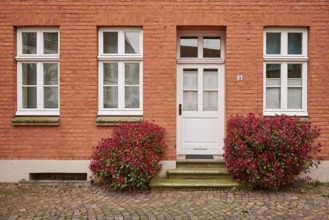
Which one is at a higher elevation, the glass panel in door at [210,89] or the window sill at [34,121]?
the glass panel in door at [210,89]

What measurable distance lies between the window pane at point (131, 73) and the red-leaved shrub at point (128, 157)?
1.14 m

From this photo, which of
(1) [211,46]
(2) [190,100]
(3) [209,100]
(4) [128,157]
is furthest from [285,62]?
(4) [128,157]

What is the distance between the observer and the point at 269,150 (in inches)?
242

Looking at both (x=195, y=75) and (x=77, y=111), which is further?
(x=195, y=75)

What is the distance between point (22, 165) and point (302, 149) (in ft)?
20.5

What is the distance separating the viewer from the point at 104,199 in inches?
236

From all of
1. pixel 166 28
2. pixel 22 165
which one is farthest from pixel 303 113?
pixel 22 165

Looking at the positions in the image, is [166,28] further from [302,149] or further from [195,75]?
[302,149]

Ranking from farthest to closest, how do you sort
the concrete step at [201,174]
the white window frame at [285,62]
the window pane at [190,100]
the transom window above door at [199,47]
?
1. the window pane at [190,100]
2. the transom window above door at [199,47]
3. the white window frame at [285,62]
4. the concrete step at [201,174]

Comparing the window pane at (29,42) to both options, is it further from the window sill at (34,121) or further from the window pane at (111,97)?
the window pane at (111,97)

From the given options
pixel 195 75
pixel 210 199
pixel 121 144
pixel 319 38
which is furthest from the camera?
pixel 195 75

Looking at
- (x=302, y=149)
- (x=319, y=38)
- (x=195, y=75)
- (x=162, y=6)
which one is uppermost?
(x=162, y=6)

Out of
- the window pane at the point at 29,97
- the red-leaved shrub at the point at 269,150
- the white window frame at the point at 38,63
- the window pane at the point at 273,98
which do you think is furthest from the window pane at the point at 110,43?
the window pane at the point at 273,98

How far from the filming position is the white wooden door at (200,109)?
7.59m
